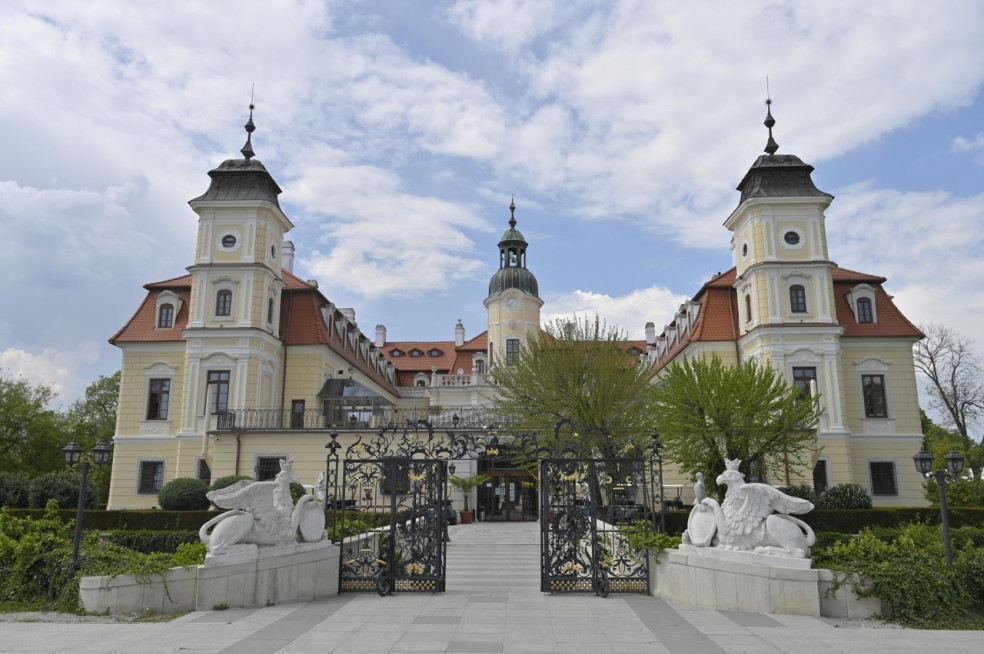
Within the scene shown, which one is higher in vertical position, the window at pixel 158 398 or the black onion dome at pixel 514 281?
the black onion dome at pixel 514 281

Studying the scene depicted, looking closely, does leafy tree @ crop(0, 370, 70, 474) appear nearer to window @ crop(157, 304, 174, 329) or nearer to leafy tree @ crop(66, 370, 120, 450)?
leafy tree @ crop(66, 370, 120, 450)

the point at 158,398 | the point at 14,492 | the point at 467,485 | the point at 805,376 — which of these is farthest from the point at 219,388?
the point at 805,376

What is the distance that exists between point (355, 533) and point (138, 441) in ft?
71.5

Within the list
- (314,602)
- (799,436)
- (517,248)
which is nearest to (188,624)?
(314,602)

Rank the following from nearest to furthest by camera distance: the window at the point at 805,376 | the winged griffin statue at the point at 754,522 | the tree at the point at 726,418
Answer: the winged griffin statue at the point at 754,522, the tree at the point at 726,418, the window at the point at 805,376

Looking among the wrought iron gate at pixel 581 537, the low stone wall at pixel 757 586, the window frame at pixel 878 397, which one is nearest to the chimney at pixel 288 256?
the window frame at pixel 878 397

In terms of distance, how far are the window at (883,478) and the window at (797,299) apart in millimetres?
7358

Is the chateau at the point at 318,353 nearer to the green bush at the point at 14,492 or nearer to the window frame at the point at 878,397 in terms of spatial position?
the window frame at the point at 878,397

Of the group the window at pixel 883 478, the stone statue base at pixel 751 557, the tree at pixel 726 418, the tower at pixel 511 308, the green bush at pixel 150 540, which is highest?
the tower at pixel 511 308

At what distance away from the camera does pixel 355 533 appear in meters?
14.9

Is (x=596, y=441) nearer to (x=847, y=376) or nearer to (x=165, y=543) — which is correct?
(x=165, y=543)

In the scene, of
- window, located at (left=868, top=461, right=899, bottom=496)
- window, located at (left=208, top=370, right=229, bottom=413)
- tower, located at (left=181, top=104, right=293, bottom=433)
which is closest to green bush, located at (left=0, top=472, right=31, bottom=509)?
tower, located at (left=181, top=104, right=293, bottom=433)

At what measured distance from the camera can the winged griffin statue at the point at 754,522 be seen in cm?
1004

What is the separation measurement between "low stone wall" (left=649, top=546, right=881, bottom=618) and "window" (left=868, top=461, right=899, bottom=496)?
24.3 metres
